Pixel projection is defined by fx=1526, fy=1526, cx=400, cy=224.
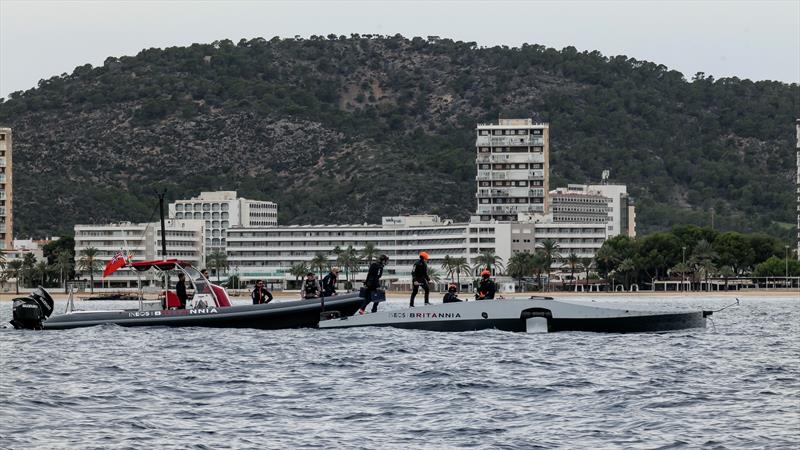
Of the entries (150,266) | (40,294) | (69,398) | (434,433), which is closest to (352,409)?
(434,433)

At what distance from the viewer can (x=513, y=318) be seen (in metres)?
47.1

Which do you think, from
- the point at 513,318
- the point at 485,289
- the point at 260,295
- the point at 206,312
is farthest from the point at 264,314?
the point at 513,318

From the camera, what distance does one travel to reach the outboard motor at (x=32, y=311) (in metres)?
54.2

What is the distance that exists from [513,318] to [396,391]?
14.9m

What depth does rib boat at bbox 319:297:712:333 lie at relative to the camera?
4709 centimetres

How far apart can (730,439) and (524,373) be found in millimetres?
10751

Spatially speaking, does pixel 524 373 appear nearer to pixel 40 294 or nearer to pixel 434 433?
pixel 434 433

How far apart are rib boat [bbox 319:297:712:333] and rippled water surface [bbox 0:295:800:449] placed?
1.21 ft

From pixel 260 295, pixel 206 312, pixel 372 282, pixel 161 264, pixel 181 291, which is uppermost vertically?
pixel 161 264

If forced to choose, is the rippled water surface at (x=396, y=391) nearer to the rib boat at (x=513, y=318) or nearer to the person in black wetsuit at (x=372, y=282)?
the rib boat at (x=513, y=318)

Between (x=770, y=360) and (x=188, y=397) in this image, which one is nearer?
(x=188, y=397)

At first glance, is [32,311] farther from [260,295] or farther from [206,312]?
[260,295]

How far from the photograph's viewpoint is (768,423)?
27359 mm

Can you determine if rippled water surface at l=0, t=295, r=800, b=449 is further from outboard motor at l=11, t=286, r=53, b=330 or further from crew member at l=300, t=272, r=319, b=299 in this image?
outboard motor at l=11, t=286, r=53, b=330
